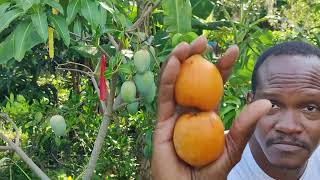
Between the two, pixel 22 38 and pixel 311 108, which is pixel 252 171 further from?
pixel 22 38

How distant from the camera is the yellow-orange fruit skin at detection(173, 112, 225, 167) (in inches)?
48.3

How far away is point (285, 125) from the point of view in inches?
50.2

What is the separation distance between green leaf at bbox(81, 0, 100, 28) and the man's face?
80 cm

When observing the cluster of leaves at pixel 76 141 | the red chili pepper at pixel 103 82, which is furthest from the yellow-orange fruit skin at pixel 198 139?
the cluster of leaves at pixel 76 141

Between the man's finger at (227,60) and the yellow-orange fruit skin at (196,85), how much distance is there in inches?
2.2

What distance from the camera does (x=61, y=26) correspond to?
2010 mm

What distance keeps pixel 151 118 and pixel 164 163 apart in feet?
6.04

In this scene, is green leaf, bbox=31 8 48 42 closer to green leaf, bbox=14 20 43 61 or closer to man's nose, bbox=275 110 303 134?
green leaf, bbox=14 20 43 61

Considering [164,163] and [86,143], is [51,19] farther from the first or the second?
[86,143]

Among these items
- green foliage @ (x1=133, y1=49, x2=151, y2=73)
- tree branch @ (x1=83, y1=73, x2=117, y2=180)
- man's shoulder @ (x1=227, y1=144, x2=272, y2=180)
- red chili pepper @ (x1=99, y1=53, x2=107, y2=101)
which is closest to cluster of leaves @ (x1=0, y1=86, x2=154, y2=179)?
tree branch @ (x1=83, y1=73, x2=117, y2=180)

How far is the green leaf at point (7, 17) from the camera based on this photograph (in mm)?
1902

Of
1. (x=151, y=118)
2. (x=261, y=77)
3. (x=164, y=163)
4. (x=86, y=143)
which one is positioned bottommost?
(x=86, y=143)

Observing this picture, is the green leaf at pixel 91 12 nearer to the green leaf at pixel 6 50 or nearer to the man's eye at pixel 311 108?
the green leaf at pixel 6 50

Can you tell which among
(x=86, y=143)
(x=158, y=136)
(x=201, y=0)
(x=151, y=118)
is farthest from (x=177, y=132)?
(x=86, y=143)
